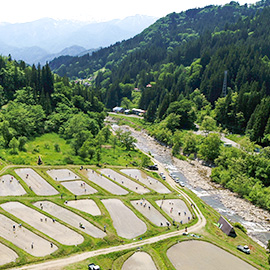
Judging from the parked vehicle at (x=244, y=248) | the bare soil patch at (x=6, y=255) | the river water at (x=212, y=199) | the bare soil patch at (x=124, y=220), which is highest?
the bare soil patch at (x=6, y=255)

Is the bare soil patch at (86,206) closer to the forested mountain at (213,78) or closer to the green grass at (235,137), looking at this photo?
the forested mountain at (213,78)

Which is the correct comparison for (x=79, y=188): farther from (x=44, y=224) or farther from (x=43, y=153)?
(x=43, y=153)

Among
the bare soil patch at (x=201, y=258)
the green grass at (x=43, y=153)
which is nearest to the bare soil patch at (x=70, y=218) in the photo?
the bare soil patch at (x=201, y=258)

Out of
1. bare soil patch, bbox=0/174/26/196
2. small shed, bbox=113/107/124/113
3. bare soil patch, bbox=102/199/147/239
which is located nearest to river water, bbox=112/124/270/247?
bare soil patch, bbox=102/199/147/239

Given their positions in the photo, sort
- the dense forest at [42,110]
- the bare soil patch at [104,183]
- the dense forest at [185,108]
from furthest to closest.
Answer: the dense forest at [42,110]
the dense forest at [185,108]
the bare soil patch at [104,183]

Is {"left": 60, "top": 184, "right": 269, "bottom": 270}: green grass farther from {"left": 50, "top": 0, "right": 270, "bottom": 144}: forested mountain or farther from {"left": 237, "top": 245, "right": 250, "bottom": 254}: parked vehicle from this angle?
{"left": 50, "top": 0, "right": 270, "bottom": 144}: forested mountain

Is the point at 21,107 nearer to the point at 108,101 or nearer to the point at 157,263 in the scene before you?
the point at 157,263
